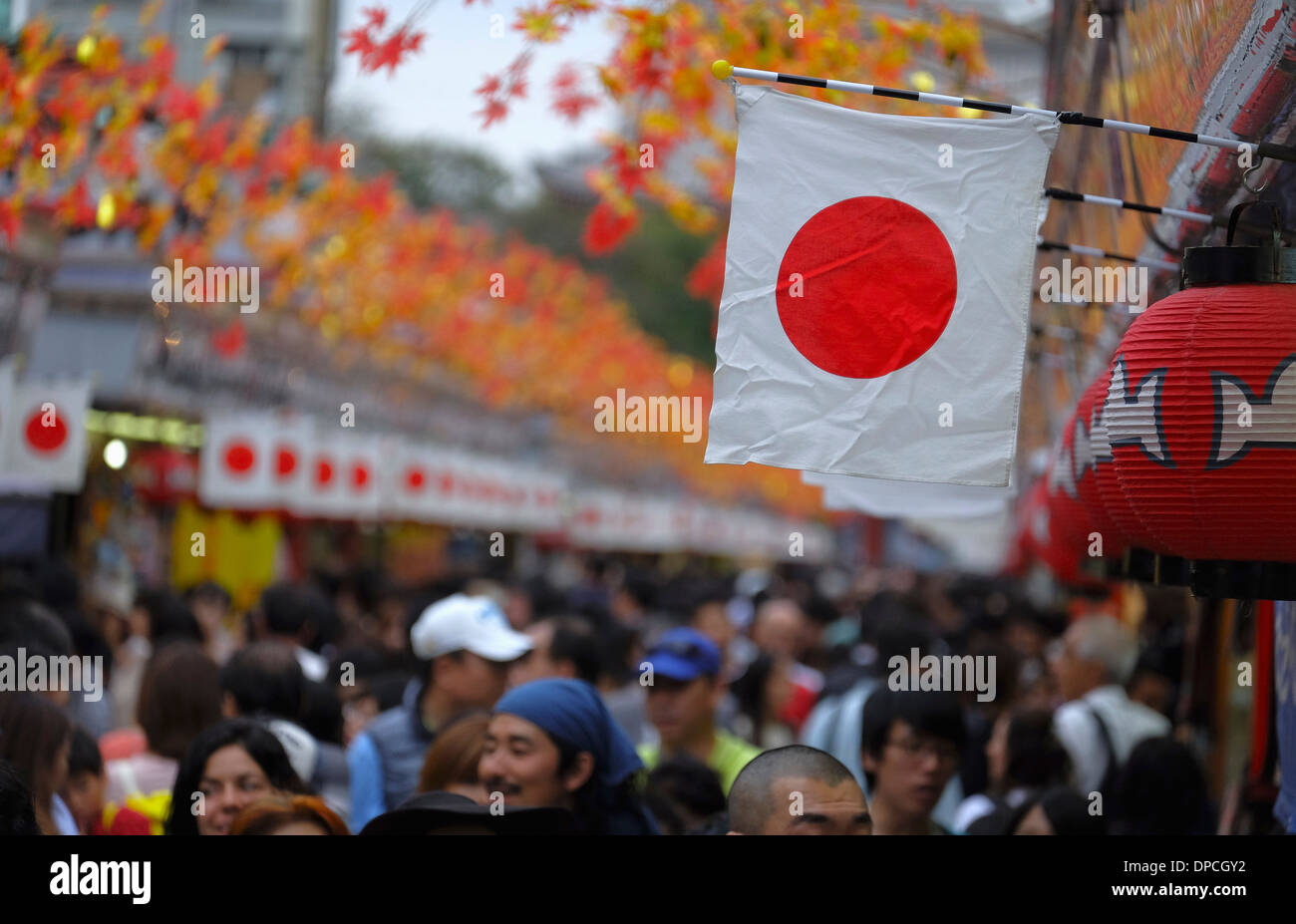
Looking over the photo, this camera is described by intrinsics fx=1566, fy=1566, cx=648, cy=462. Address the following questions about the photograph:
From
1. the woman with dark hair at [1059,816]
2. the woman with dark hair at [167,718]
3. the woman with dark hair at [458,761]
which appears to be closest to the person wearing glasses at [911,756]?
the woman with dark hair at [1059,816]

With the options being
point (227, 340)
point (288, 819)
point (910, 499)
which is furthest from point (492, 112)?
point (227, 340)

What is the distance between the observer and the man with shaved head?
13.7ft

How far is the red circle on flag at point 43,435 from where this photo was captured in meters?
10.4

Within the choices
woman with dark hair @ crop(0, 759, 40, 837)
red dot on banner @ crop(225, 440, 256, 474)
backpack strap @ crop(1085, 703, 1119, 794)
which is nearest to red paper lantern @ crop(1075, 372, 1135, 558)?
backpack strap @ crop(1085, 703, 1119, 794)

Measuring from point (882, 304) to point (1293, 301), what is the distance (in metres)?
0.99

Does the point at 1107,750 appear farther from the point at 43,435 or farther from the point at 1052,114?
the point at 43,435

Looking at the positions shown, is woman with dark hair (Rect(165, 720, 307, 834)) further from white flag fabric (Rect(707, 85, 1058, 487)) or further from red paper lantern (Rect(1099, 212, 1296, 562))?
red paper lantern (Rect(1099, 212, 1296, 562))

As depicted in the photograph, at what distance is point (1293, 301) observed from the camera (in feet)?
10.9

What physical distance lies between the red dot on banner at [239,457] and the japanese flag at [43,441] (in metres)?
3.84

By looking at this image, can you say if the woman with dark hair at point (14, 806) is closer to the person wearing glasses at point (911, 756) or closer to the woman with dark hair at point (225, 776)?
the woman with dark hair at point (225, 776)

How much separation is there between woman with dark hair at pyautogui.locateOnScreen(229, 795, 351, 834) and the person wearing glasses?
2.01 metres

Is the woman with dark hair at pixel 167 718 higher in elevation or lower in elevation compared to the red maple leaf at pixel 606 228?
lower

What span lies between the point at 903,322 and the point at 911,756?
207cm

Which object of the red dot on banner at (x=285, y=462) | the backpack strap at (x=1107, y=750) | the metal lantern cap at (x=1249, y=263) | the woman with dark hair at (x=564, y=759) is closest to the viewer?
the metal lantern cap at (x=1249, y=263)
